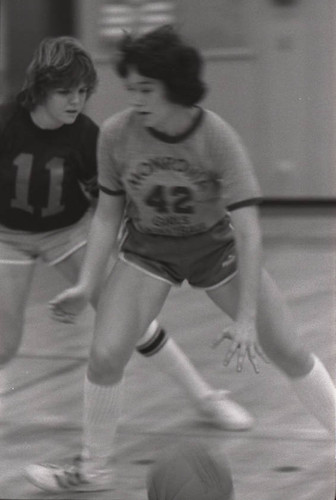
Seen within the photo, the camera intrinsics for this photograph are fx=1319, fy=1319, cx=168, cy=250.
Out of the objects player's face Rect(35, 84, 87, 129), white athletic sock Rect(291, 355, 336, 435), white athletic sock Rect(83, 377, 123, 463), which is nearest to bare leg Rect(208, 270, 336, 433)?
white athletic sock Rect(291, 355, 336, 435)

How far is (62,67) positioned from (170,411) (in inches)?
65.5

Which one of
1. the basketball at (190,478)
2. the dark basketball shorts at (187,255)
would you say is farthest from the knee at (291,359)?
the basketball at (190,478)

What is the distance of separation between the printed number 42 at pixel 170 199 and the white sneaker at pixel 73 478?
84cm

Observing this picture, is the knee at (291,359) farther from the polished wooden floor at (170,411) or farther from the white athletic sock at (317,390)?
the polished wooden floor at (170,411)

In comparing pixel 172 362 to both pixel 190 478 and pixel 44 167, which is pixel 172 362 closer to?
pixel 44 167

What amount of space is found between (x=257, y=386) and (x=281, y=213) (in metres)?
5.20

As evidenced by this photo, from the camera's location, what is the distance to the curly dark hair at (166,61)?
3.63 meters

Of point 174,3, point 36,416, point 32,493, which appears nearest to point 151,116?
point 32,493

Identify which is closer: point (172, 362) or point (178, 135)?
point (178, 135)

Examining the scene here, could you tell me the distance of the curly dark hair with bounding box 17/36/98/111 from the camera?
3.86 m

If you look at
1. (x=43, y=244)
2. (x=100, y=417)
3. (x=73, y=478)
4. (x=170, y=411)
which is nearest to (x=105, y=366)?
(x=100, y=417)

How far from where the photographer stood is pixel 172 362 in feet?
15.5

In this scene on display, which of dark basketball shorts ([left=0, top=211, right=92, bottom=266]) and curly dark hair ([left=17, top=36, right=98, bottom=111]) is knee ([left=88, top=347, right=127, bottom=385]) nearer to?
dark basketball shorts ([left=0, top=211, right=92, bottom=266])

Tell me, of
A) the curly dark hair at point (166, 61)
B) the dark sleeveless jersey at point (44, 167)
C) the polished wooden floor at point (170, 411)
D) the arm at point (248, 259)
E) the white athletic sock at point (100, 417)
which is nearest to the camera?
the curly dark hair at point (166, 61)
